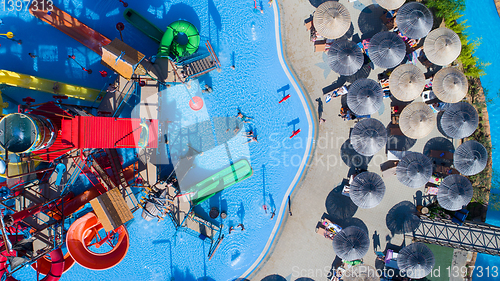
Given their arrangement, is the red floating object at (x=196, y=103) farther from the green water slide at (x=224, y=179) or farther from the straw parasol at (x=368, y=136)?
the straw parasol at (x=368, y=136)

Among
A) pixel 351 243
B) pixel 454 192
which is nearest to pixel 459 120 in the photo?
pixel 454 192

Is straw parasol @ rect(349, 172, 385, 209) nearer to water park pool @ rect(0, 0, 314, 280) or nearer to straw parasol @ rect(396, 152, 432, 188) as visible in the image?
straw parasol @ rect(396, 152, 432, 188)

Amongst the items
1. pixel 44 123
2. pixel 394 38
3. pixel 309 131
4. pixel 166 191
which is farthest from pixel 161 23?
pixel 394 38

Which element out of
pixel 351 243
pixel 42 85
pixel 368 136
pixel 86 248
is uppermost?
pixel 42 85

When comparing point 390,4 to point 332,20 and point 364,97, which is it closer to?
point 332,20

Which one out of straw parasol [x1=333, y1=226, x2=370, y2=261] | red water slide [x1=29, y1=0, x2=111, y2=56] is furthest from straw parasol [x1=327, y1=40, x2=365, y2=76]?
red water slide [x1=29, y1=0, x2=111, y2=56]

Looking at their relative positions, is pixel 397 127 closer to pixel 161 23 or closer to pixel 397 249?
pixel 397 249

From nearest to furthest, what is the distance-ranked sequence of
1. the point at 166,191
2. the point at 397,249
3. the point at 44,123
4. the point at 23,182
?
the point at 44,123 → the point at 23,182 → the point at 166,191 → the point at 397,249
